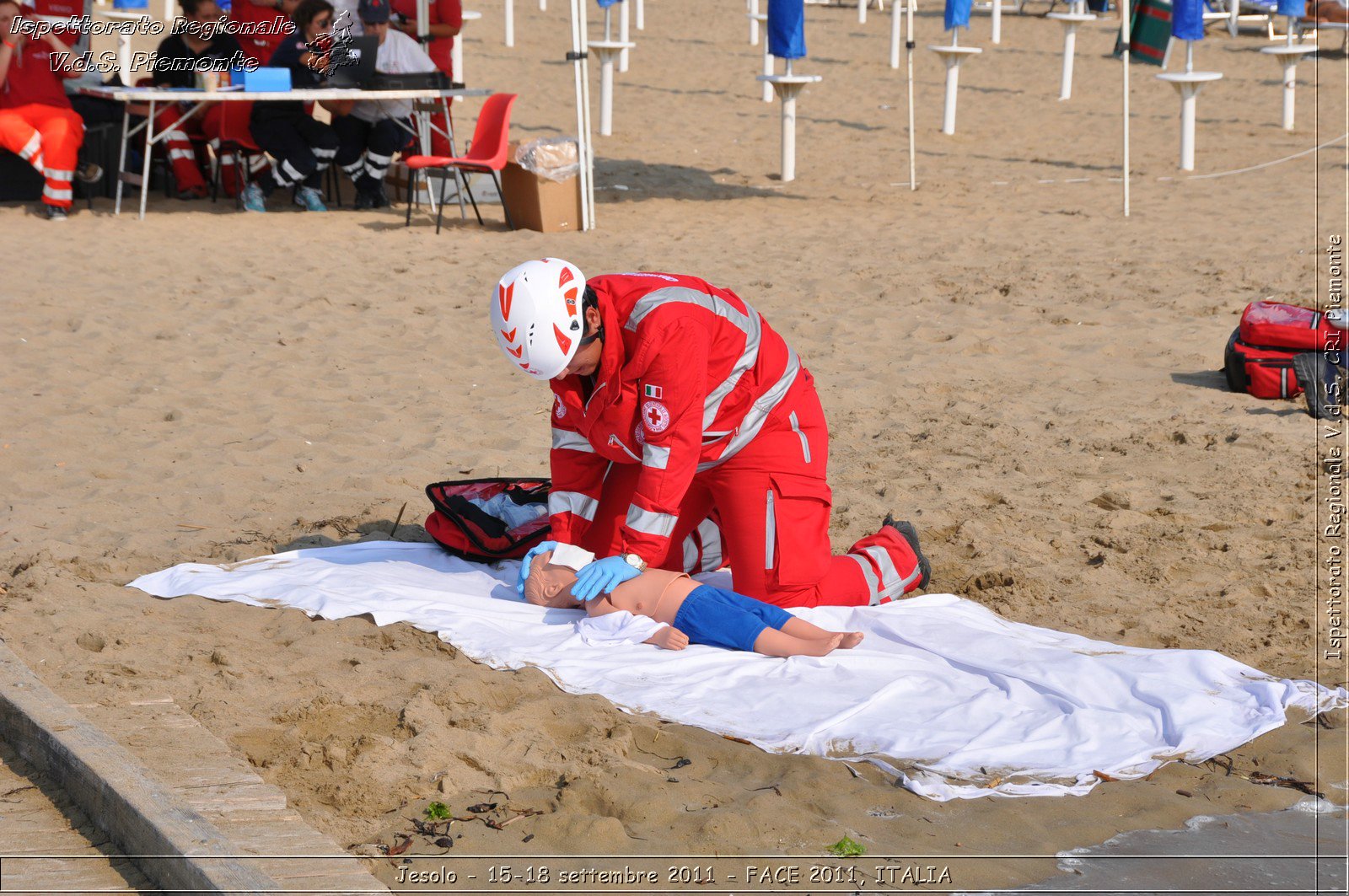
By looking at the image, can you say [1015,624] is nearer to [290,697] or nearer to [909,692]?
[909,692]

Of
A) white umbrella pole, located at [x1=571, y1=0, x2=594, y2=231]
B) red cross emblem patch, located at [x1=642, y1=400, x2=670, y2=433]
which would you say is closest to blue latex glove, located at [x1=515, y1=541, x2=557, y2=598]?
red cross emblem patch, located at [x1=642, y1=400, x2=670, y2=433]

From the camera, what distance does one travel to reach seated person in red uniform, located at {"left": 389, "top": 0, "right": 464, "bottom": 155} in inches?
436

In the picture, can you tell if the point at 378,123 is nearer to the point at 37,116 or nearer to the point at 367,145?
the point at 367,145

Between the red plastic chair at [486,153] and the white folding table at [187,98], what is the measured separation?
0.22 meters

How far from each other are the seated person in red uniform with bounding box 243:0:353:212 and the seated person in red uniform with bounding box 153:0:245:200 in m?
0.35

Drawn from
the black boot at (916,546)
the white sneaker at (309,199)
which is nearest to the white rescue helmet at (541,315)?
the black boot at (916,546)

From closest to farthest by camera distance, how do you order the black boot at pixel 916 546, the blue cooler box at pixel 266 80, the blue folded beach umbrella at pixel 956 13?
1. the black boot at pixel 916 546
2. the blue cooler box at pixel 266 80
3. the blue folded beach umbrella at pixel 956 13

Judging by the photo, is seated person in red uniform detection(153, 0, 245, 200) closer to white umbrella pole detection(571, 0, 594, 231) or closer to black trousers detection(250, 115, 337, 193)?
black trousers detection(250, 115, 337, 193)

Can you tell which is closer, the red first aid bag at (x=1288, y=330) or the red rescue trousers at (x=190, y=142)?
the red first aid bag at (x=1288, y=330)

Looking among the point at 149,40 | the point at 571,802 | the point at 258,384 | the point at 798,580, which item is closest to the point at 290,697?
the point at 571,802

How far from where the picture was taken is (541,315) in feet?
11.2

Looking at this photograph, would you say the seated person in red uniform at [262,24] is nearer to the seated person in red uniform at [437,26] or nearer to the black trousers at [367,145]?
the black trousers at [367,145]

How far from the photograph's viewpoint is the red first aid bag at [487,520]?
13.9 ft

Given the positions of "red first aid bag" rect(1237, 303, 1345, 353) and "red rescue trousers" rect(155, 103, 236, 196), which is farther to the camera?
"red rescue trousers" rect(155, 103, 236, 196)
